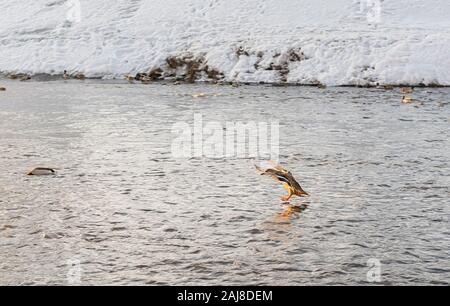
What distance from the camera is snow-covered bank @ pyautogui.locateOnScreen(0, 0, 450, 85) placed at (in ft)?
71.3

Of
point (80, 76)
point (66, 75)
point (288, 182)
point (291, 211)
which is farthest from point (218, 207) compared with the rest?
point (66, 75)

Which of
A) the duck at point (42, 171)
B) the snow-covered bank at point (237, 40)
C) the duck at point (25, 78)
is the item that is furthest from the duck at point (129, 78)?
the duck at point (42, 171)

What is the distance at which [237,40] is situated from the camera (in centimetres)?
2545

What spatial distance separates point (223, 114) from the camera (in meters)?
13.3

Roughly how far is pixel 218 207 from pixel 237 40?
19844 millimetres

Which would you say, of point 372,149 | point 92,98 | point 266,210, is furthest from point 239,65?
point 266,210

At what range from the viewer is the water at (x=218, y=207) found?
4.54m

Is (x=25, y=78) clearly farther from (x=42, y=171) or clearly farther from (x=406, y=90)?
(x=42, y=171)

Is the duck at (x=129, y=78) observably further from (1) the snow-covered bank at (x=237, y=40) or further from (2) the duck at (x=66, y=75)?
(2) the duck at (x=66, y=75)

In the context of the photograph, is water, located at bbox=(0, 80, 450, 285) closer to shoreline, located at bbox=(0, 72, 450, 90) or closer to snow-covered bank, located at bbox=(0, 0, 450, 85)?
shoreline, located at bbox=(0, 72, 450, 90)

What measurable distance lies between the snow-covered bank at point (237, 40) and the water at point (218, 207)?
967 centimetres

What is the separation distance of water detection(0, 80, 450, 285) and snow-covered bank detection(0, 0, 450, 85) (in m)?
9.67

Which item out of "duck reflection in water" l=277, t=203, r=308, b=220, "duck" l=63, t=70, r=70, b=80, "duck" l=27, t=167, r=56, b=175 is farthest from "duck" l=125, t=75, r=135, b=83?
"duck reflection in water" l=277, t=203, r=308, b=220

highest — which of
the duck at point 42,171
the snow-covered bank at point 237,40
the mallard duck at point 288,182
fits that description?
the snow-covered bank at point 237,40
